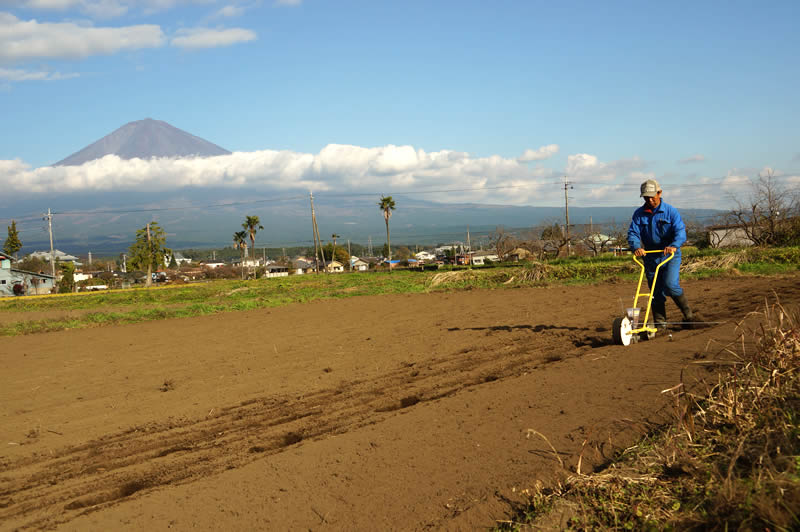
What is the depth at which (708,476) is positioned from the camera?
3.09 m

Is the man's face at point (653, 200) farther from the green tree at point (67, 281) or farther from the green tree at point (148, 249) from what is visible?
the green tree at point (67, 281)

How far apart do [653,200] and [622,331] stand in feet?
6.20

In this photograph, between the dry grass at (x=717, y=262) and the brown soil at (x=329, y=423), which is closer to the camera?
the brown soil at (x=329, y=423)

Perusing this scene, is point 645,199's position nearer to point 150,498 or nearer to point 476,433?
point 476,433

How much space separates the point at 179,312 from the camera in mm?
19062

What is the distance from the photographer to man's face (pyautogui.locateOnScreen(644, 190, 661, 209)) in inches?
304

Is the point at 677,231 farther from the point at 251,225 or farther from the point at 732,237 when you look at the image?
the point at 251,225

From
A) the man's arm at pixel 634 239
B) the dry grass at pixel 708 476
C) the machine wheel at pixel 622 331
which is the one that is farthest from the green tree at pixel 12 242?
the dry grass at pixel 708 476

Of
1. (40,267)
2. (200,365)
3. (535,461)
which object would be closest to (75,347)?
(200,365)

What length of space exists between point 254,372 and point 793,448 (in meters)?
6.29

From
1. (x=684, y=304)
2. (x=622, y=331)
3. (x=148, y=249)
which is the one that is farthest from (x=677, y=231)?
(x=148, y=249)

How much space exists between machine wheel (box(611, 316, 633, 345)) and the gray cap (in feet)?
5.63

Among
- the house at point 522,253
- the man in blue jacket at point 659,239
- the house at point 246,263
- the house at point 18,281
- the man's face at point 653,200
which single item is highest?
the man's face at point 653,200

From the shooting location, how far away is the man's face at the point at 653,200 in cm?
773
